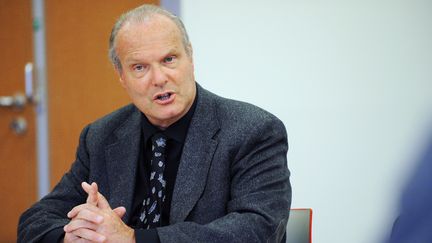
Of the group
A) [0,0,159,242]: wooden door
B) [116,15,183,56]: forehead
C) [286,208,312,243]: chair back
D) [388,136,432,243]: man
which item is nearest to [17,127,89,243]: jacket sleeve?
[116,15,183,56]: forehead

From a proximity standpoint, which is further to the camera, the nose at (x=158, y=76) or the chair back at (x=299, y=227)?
the chair back at (x=299, y=227)

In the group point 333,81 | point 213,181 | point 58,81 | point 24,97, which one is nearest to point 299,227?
point 213,181

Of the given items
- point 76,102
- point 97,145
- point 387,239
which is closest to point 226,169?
point 97,145

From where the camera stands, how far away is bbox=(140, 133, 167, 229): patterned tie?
1594mm

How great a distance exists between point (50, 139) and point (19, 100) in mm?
336

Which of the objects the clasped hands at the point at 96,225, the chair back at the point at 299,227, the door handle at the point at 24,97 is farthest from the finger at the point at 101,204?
the door handle at the point at 24,97

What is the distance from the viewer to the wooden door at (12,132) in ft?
11.4

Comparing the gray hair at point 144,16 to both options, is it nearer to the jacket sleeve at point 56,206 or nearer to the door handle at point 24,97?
the jacket sleeve at point 56,206

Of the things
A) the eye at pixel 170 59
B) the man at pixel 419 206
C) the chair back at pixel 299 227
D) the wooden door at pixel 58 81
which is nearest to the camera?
the man at pixel 419 206

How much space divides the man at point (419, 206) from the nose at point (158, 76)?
1.06 meters

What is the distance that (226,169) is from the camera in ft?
5.04

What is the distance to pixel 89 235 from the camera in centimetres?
138

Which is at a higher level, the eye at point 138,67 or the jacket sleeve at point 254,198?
the eye at point 138,67

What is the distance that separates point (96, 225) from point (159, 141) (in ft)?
1.31
